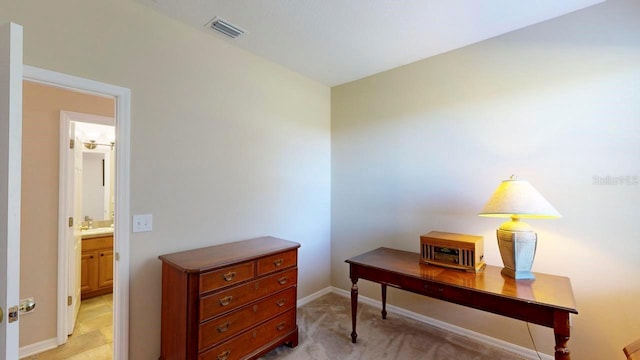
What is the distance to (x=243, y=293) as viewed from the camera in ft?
6.50

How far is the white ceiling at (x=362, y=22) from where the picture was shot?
194cm

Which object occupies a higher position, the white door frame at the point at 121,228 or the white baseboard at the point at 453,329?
the white door frame at the point at 121,228

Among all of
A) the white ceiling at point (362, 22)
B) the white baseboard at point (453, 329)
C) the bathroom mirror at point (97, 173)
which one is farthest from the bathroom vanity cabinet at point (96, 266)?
the white ceiling at point (362, 22)

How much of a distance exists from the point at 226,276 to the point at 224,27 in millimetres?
1956

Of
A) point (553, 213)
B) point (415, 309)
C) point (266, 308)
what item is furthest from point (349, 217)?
point (553, 213)

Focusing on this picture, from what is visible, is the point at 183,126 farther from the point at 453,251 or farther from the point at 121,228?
the point at 453,251

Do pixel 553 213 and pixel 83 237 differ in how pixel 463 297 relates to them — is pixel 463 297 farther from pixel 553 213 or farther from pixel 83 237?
pixel 83 237

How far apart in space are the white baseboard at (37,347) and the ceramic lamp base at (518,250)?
12.2ft

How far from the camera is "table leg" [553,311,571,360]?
1475 mm

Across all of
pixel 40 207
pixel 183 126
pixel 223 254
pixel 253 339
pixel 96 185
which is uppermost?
pixel 183 126

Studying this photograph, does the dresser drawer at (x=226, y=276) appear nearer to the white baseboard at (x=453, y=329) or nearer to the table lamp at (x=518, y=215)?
the white baseboard at (x=453, y=329)

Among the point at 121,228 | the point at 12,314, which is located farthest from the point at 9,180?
the point at 121,228

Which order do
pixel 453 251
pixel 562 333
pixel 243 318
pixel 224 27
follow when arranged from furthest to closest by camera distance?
pixel 224 27 < pixel 453 251 < pixel 243 318 < pixel 562 333

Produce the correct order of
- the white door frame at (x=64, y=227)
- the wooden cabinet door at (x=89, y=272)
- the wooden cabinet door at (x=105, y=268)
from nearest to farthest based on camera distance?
the white door frame at (x=64, y=227) < the wooden cabinet door at (x=89, y=272) < the wooden cabinet door at (x=105, y=268)
